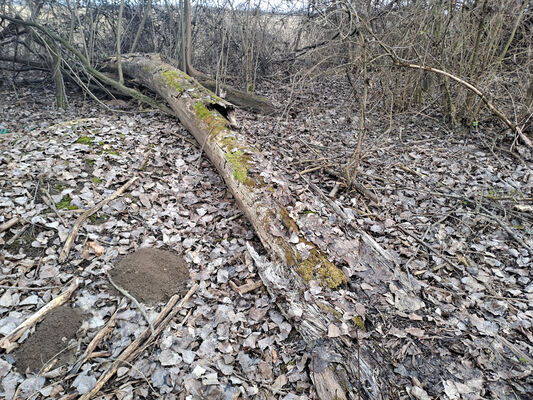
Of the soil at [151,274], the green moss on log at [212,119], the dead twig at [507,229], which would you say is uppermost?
the green moss on log at [212,119]

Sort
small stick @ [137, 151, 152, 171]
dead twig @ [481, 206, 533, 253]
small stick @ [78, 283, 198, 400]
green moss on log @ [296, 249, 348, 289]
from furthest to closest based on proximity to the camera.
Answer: small stick @ [137, 151, 152, 171]
dead twig @ [481, 206, 533, 253]
green moss on log @ [296, 249, 348, 289]
small stick @ [78, 283, 198, 400]

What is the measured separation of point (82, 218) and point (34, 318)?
1.21 m

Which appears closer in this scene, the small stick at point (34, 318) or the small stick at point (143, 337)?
the small stick at point (143, 337)

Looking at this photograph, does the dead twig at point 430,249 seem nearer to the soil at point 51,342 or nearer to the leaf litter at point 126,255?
the leaf litter at point 126,255

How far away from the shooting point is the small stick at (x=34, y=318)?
2.45 m

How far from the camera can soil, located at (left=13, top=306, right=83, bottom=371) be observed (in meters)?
2.40

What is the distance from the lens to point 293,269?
3.00m

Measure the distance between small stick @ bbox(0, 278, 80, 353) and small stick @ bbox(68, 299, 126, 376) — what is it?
475 mm

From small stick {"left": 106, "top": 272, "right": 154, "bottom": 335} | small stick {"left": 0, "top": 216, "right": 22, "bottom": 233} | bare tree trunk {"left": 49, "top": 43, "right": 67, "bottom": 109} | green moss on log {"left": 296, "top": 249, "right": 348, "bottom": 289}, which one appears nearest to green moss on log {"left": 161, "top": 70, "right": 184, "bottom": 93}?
bare tree trunk {"left": 49, "top": 43, "right": 67, "bottom": 109}

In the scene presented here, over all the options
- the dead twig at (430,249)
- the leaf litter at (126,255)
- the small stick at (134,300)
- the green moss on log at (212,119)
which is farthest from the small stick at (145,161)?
the dead twig at (430,249)

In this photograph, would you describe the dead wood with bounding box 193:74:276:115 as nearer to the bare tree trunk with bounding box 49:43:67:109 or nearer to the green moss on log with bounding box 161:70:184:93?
the green moss on log with bounding box 161:70:184:93

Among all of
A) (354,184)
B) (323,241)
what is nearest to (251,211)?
(323,241)

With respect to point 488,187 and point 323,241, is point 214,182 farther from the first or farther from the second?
point 488,187

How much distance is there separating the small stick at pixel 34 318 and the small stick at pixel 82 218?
14.4 inches
